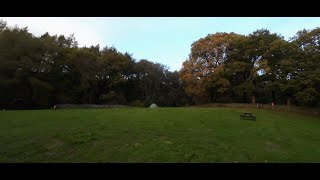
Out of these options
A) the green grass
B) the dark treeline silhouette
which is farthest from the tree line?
the green grass

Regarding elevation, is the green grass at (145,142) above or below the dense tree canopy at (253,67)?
below

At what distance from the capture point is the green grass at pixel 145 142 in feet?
41.1

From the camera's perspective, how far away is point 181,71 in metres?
48.9

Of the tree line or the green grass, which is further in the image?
the tree line

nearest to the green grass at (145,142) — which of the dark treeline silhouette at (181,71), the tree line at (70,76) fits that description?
the dark treeline silhouette at (181,71)

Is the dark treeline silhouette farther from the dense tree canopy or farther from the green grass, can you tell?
the green grass

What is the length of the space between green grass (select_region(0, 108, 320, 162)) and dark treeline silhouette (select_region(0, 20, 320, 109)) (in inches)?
732

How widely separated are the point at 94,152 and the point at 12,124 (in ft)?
27.2

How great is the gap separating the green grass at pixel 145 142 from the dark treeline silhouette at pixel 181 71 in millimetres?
18597

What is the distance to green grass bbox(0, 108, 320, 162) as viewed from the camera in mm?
12516

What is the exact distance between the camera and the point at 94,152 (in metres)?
12.8

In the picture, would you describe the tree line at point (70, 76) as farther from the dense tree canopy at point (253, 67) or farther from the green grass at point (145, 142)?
the green grass at point (145, 142)

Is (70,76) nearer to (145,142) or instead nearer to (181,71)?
(181,71)
